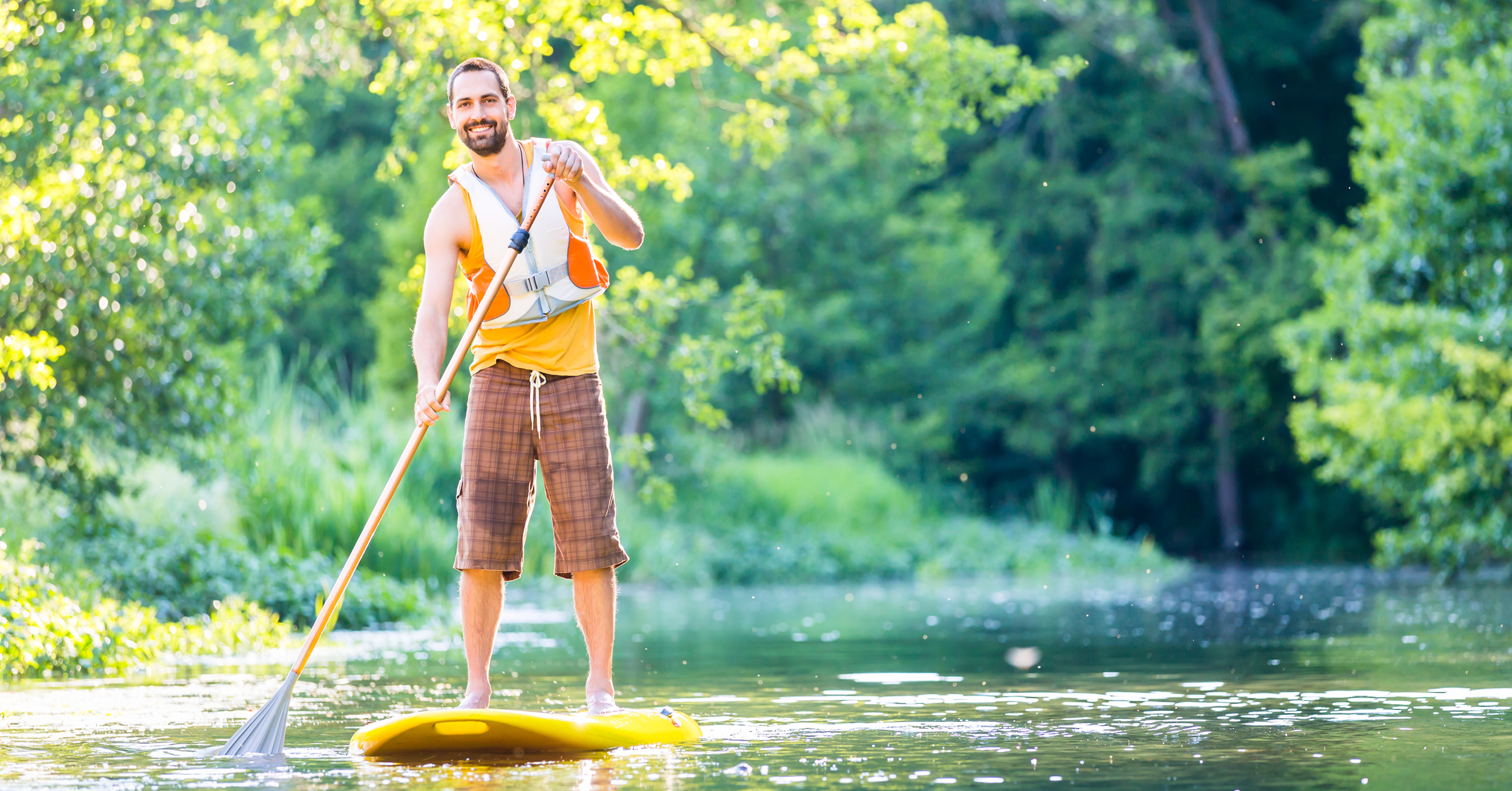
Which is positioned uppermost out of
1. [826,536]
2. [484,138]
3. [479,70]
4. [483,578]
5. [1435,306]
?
[1435,306]

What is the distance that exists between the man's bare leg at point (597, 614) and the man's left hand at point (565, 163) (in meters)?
1.15

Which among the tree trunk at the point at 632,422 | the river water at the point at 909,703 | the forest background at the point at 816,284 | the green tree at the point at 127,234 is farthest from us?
the tree trunk at the point at 632,422

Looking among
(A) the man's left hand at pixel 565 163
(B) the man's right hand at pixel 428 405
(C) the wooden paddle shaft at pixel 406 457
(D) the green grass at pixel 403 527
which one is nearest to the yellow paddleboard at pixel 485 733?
(C) the wooden paddle shaft at pixel 406 457

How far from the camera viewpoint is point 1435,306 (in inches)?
583

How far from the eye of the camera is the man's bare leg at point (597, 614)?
536 cm

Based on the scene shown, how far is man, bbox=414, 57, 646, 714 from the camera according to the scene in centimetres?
534

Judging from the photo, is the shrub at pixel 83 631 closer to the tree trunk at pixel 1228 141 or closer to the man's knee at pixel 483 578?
the man's knee at pixel 483 578

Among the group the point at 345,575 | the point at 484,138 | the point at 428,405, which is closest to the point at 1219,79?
the point at 484,138

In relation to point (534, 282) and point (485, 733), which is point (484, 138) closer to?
point (534, 282)

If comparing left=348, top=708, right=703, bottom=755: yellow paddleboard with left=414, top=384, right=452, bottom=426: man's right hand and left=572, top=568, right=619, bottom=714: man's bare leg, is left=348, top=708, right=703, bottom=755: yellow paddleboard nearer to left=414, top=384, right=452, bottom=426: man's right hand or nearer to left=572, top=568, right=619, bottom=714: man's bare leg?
left=572, top=568, right=619, bottom=714: man's bare leg

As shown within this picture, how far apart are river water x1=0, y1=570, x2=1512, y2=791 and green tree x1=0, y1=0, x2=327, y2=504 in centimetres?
182

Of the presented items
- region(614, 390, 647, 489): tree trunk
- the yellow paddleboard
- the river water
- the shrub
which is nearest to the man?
the yellow paddleboard

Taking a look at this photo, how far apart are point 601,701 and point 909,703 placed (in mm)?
1371

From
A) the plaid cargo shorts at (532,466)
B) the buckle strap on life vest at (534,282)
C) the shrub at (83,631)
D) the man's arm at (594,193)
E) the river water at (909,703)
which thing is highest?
the man's arm at (594,193)
